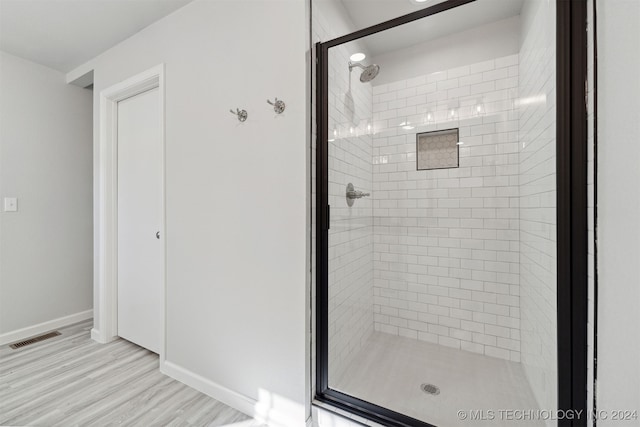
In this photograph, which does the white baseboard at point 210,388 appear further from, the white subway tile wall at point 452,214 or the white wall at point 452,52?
the white wall at point 452,52

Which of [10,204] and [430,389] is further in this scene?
[10,204]

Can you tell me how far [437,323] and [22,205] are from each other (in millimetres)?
3695

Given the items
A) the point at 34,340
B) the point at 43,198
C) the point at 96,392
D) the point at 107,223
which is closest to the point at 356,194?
the point at 96,392

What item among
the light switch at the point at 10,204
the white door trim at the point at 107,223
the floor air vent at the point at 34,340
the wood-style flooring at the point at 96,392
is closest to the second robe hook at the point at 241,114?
the white door trim at the point at 107,223

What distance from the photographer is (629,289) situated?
2.59 ft

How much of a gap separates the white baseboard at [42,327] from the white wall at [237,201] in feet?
5.43

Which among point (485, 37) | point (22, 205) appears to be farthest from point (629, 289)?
point (22, 205)

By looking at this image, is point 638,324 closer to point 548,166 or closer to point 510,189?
point 548,166

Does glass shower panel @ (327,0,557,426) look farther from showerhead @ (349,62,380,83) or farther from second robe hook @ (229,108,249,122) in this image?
second robe hook @ (229,108,249,122)

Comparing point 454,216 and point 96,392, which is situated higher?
point 454,216

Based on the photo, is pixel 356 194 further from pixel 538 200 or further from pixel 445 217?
pixel 538 200

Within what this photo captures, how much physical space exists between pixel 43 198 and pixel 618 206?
3.98m

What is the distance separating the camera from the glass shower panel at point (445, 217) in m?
1.43

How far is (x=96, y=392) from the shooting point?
1.76 meters
